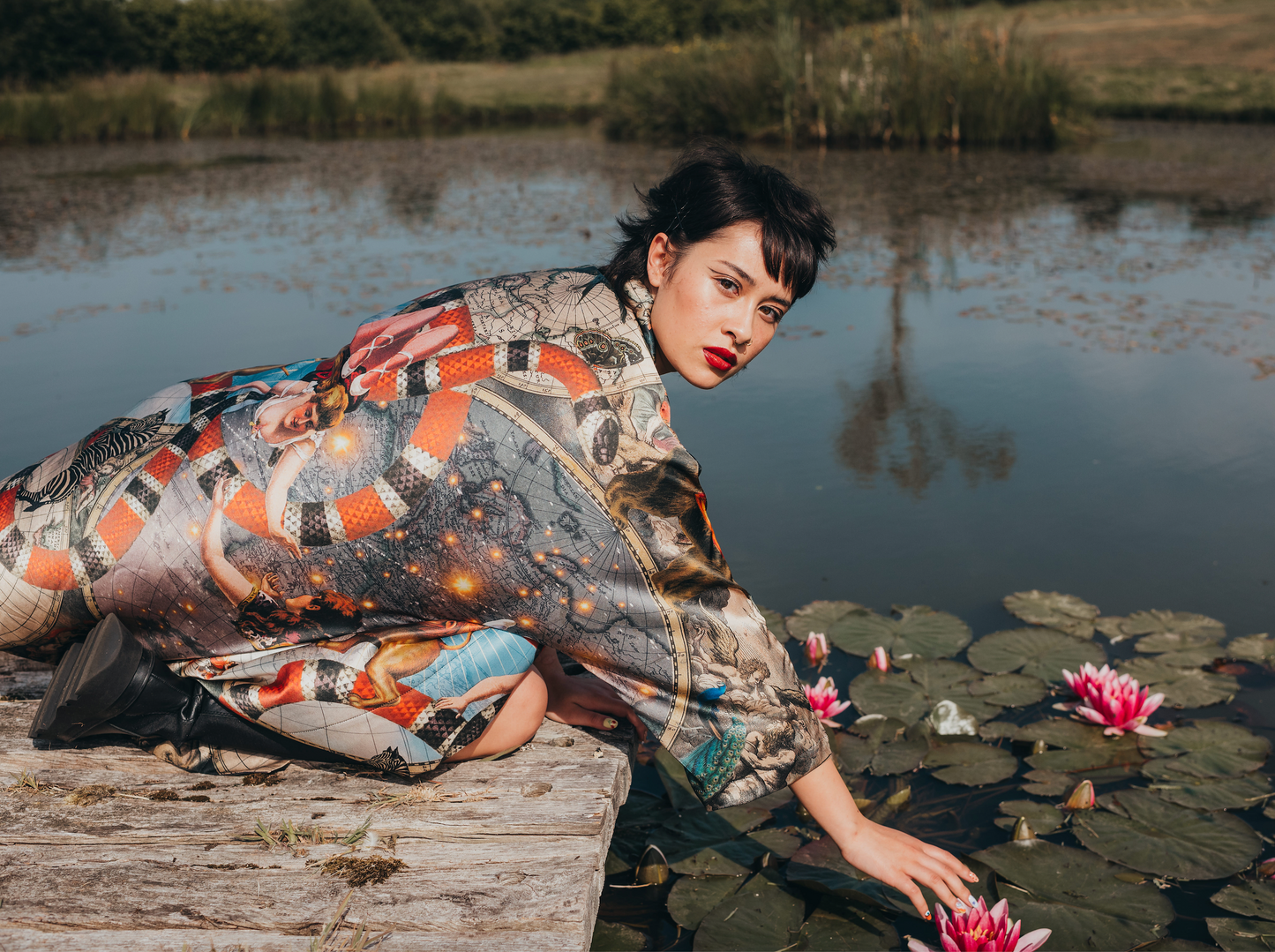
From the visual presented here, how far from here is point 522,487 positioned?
4.23 ft

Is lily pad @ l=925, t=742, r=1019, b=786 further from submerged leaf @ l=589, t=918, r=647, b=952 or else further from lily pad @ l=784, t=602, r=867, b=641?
submerged leaf @ l=589, t=918, r=647, b=952

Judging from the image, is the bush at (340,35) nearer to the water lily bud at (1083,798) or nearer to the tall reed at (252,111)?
the tall reed at (252,111)

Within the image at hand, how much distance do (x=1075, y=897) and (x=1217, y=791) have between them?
45 centimetres

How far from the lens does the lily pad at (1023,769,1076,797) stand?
1.88 meters

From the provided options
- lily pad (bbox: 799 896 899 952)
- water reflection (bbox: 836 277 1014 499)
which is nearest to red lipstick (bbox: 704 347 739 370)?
lily pad (bbox: 799 896 899 952)

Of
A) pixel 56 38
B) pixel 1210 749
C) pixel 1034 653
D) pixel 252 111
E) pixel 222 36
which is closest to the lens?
pixel 1210 749

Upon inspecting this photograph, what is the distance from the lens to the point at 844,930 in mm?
1581

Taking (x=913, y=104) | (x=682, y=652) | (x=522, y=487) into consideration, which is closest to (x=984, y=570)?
(x=682, y=652)

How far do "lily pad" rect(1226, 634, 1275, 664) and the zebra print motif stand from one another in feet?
7.58

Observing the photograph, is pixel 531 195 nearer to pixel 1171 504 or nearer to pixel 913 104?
pixel 913 104

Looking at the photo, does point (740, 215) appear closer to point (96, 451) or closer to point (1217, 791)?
point (96, 451)

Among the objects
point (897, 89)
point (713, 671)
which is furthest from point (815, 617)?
point (897, 89)

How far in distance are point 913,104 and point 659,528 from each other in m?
10.6

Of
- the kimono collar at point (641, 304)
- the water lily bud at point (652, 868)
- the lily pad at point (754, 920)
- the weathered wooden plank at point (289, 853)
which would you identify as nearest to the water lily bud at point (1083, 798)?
the lily pad at point (754, 920)
